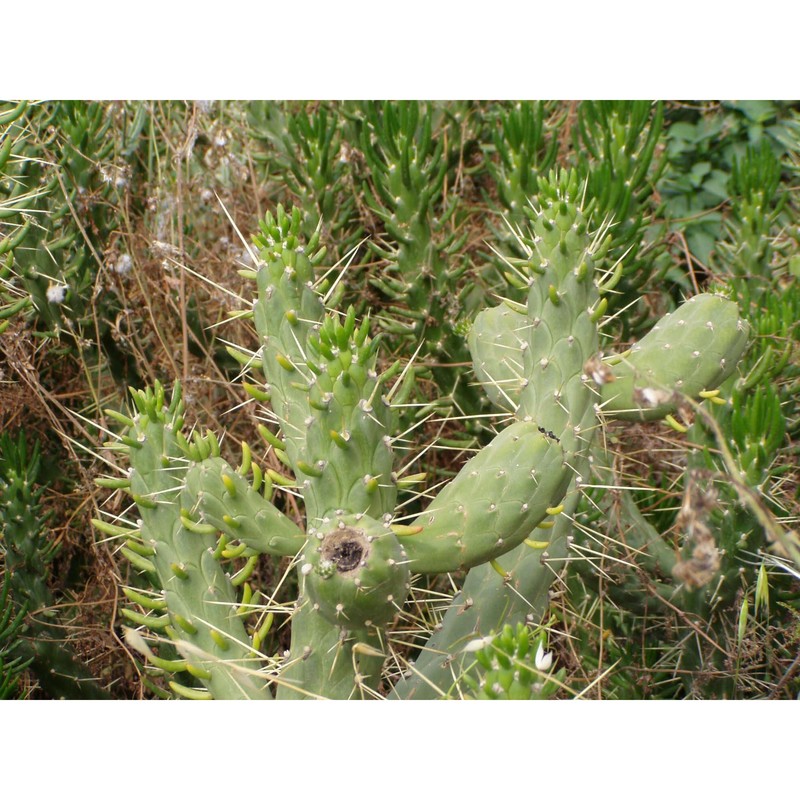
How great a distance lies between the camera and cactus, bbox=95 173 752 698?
1243mm

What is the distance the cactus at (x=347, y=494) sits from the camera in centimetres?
124

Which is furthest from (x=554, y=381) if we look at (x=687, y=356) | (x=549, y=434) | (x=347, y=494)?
(x=347, y=494)

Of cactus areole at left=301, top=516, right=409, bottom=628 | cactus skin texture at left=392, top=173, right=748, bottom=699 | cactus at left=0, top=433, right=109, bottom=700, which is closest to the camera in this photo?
cactus areole at left=301, top=516, right=409, bottom=628

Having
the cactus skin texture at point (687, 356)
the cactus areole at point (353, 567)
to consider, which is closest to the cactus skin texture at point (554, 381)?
the cactus skin texture at point (687, 356)

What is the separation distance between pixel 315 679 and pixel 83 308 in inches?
51.4

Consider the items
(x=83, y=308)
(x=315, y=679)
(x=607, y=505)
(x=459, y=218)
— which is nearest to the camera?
(x=315, y=679)

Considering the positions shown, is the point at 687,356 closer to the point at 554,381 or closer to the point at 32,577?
the point at 554,381

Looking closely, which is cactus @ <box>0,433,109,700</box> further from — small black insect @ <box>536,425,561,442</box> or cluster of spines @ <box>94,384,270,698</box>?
small black insect @ <box>536,425,561,442</box>

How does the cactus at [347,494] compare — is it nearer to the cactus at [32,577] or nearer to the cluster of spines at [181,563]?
the cluster of spines at [181,563]

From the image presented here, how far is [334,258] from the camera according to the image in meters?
2.49

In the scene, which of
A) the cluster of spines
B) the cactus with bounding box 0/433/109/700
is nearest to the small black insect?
the cluster of spines
